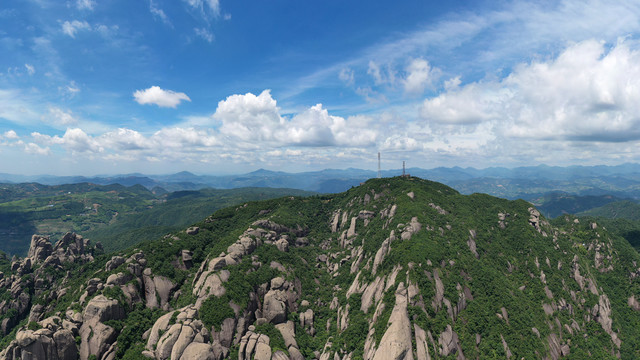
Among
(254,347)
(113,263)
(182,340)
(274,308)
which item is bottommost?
(254,347)

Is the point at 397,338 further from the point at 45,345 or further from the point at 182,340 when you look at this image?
the point at 45,345

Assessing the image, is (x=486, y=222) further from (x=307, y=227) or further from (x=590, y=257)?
(x=307, y=227)

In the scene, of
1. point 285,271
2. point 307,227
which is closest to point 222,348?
point 285,271

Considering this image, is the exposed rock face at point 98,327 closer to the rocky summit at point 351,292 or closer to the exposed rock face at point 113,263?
the rocky summit at point 351,292

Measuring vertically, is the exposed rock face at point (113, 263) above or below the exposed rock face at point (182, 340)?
above

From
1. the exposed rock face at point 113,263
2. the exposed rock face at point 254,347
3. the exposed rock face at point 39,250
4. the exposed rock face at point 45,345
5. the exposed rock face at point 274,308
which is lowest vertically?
the exposed rock face at point 254,347

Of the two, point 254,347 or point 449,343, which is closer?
point 449,343

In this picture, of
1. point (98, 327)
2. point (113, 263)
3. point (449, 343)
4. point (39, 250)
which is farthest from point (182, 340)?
point (39, 250)

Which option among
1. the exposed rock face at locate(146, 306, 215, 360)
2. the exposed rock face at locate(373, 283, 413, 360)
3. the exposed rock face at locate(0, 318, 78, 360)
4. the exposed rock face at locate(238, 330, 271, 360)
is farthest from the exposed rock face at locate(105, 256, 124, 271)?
the exposed rock face at locate(373, 283, 413, 360)

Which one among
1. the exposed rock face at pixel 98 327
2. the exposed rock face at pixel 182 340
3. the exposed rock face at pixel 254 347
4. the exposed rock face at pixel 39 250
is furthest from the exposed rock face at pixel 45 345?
the exposed rock face at pixel 39 250
